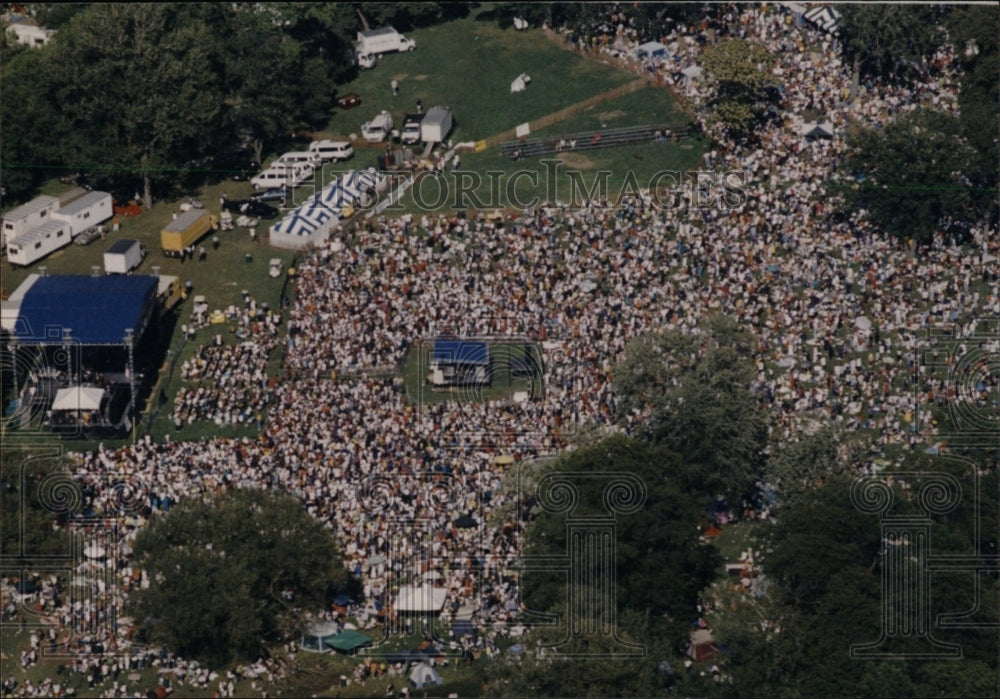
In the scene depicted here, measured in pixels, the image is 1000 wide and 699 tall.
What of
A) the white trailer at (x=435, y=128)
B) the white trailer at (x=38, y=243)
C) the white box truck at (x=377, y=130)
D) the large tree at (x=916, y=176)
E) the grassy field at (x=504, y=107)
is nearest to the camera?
the large tree at (x=916, y=176)

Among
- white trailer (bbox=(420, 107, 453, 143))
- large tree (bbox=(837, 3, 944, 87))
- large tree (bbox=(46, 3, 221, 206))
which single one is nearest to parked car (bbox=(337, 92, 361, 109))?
white trailer (bbox=(420, 107, 453, 143))

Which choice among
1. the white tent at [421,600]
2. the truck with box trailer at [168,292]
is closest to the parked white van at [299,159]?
the truck with box trailer at [168,292]

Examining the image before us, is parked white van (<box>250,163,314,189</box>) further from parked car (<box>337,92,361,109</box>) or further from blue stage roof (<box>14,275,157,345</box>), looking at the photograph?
blue stage roof (<box>14,275,157,345</box>)

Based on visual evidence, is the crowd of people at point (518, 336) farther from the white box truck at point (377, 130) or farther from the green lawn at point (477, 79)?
the green lawn at point (477, 79)

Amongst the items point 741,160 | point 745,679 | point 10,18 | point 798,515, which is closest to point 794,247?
point 741,160

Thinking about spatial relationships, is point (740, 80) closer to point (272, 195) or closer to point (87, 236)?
point (272, 195)

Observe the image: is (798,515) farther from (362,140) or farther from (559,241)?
(362,140)
